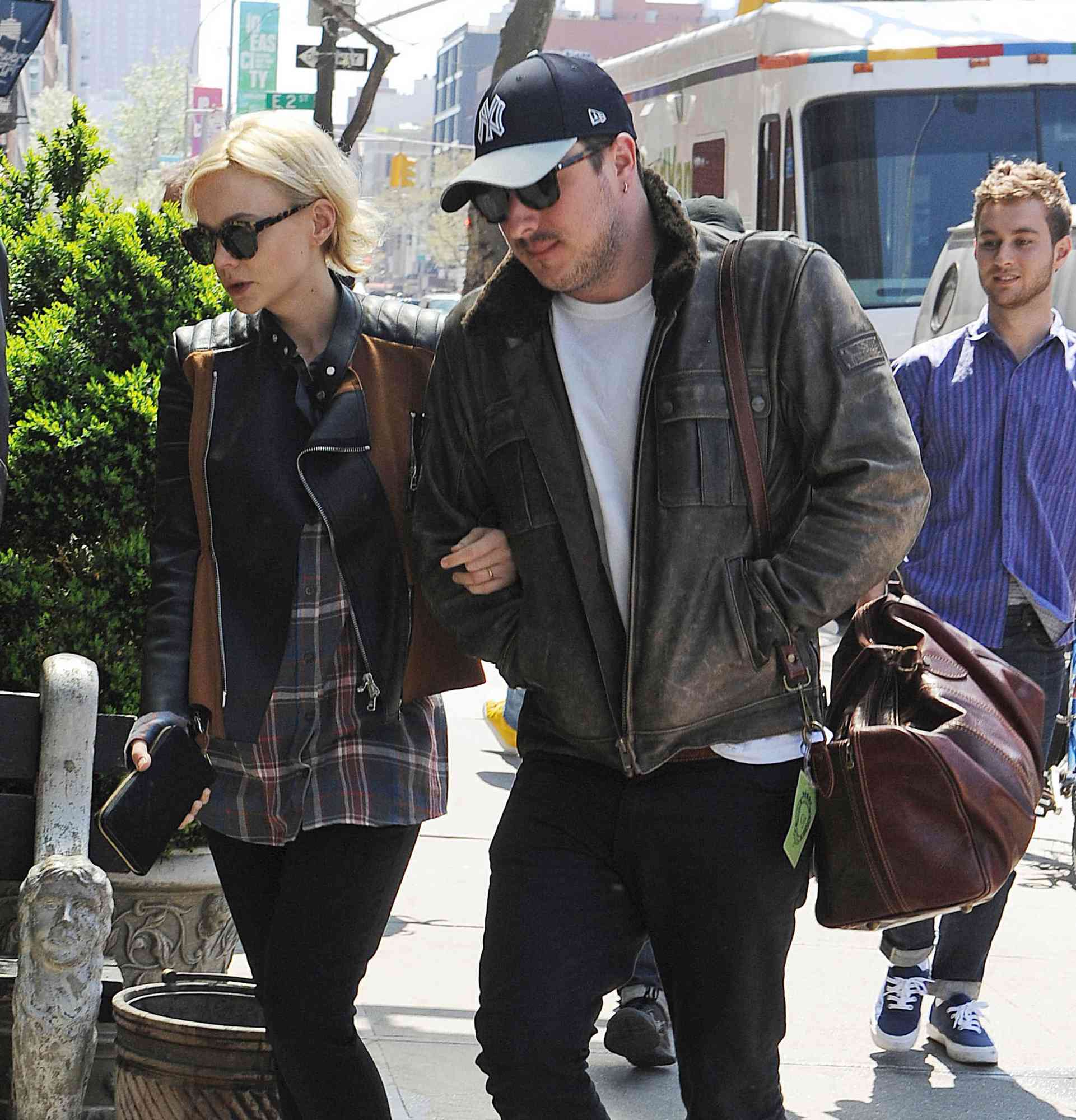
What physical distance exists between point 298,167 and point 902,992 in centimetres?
276

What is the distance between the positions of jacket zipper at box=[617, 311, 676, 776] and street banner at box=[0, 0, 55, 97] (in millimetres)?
7846

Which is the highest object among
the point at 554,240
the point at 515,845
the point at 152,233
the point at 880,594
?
the point at 152,233

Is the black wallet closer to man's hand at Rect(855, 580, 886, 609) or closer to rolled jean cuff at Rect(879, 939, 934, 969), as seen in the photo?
man's hand at Rect(855, 580, 886, 609)

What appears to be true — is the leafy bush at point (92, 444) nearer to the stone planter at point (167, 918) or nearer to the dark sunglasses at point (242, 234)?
the stone planter at point (167, 918)

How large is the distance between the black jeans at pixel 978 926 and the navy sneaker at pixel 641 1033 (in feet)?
2.04

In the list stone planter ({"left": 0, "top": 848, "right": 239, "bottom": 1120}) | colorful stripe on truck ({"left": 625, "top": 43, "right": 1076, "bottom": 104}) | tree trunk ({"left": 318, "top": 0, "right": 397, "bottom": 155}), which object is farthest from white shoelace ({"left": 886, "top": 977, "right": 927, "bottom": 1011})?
colorful stripe on truck ({"left": 625, "top": 43, "right": 1076, "bottom": 104})

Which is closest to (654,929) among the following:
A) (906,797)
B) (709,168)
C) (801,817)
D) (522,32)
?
(801,817)

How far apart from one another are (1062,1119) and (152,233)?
3147 mm

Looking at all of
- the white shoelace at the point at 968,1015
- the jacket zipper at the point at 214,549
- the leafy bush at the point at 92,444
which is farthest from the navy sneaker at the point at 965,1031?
the jacket zipper at the point at 214,549

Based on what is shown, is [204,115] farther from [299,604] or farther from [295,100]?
[299,604]

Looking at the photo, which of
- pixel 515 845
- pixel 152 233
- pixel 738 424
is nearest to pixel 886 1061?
pixel 515 845

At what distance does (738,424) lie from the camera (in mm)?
2814

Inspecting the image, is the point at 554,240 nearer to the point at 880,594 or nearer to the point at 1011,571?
the point at 880,594

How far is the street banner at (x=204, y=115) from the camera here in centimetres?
7194
